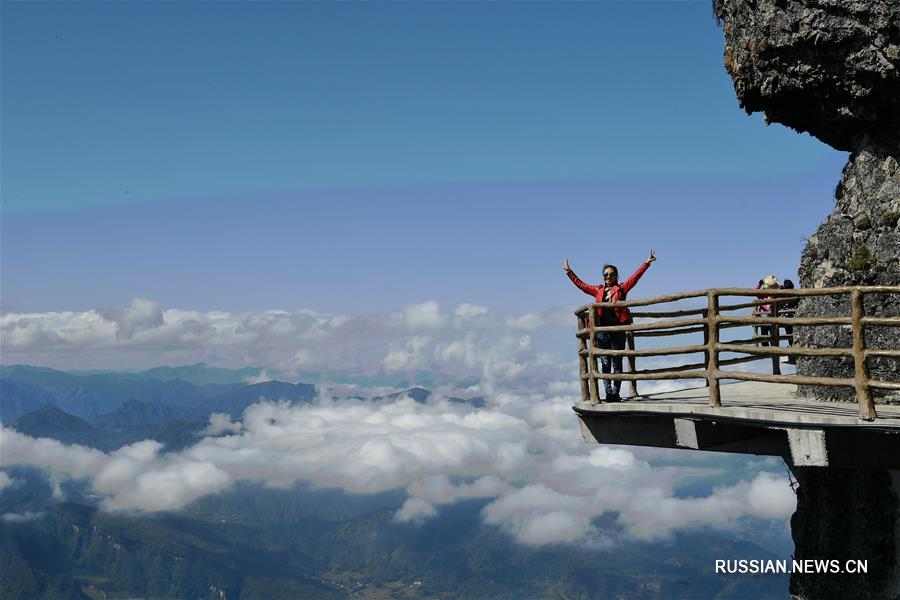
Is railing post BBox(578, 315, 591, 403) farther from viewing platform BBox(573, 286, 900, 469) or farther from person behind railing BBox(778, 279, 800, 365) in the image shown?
person behind railing BBox(778, 279, 800, 365)

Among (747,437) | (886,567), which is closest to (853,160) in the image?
(747,437)

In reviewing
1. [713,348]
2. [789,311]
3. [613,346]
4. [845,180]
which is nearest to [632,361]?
[613,346]

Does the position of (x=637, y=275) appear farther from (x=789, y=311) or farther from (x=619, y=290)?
(x=789, y=311)

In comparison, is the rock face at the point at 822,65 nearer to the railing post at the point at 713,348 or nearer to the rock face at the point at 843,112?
the rock face at the point at 843,112

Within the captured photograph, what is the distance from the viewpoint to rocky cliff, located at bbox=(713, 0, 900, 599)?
15.0m

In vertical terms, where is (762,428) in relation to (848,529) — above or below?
above

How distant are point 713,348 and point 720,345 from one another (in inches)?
4.5

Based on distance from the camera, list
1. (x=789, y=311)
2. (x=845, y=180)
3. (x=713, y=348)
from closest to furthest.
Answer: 1. (x=713, y=348)
2. (x=845, y=180)
3. (x=789, y=311)

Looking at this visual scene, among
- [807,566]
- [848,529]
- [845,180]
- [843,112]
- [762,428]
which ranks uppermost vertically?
[843,112]

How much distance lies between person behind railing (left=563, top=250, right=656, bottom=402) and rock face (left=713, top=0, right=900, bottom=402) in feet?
11.1

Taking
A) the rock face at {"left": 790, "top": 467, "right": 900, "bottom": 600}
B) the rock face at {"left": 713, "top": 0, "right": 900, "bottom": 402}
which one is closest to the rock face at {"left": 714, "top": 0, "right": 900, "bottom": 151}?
the rock face at {"left": 713, "top": 0, "right": 900, "bottom": 402}

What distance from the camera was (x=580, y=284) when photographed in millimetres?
16891

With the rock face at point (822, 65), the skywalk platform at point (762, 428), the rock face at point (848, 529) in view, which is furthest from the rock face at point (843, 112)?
→ the rock face at point (848, 529)

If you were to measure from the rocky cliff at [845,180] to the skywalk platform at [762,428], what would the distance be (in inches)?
70.0
